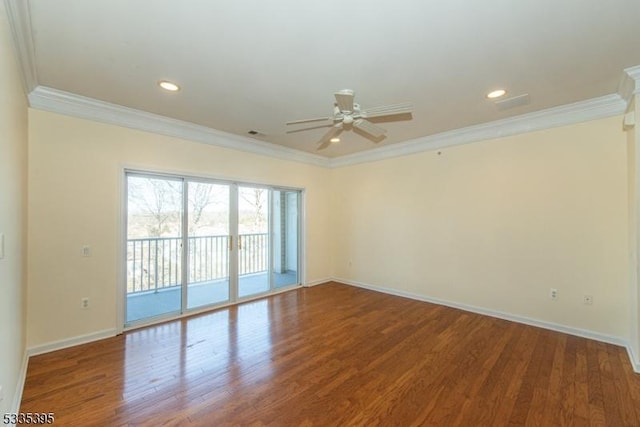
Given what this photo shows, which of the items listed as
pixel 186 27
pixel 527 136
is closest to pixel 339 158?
pixel 527 136

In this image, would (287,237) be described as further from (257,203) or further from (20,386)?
(20,386)

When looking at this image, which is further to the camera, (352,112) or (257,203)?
(257,203)

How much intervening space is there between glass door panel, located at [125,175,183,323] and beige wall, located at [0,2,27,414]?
118 centimetres

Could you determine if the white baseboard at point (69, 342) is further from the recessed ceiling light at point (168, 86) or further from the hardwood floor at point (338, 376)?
the recessed ceiling light at point (168, 86)

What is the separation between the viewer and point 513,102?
3184mm

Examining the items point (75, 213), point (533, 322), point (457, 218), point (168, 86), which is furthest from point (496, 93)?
point (75, 213)

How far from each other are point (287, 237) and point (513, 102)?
418 centimetres

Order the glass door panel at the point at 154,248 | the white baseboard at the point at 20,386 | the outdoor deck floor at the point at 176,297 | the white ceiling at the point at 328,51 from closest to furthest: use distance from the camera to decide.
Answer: the white ceiling at the point at 328,51
the white baseboard at the point at 20,386
the glass door panel at the point at 154,248
the outdoor deck floor at the point at 176,297

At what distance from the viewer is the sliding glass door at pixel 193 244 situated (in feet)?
12.4

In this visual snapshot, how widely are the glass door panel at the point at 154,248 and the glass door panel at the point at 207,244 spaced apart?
181 millimetres

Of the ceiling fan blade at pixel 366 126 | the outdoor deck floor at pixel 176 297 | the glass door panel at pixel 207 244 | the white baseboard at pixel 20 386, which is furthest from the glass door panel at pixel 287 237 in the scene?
the white baseboard at pixel 20 386

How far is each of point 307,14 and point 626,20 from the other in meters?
2.17

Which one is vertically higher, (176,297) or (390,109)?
(390,109)

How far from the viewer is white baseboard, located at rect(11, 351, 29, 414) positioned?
197cm
